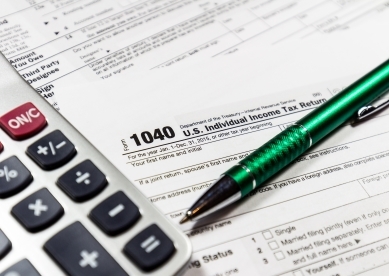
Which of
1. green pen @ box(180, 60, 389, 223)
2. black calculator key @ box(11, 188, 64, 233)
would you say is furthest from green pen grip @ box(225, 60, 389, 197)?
black calculator key @ box(11, 188, 64, 233)

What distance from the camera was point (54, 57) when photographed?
0.37 meters

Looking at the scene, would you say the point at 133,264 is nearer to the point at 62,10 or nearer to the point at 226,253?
the point at 226,253

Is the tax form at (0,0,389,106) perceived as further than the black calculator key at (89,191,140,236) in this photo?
Yes

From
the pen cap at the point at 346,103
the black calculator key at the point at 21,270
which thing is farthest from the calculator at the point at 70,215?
the pen cap at the point at 346,103

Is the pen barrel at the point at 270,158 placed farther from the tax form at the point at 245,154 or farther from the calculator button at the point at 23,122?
the calculator button at the point at 23,122

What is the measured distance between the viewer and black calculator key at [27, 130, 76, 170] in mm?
254

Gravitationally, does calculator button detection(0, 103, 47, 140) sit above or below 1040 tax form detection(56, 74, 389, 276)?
above

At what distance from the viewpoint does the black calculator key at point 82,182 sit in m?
0.24

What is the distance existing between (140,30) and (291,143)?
18cm

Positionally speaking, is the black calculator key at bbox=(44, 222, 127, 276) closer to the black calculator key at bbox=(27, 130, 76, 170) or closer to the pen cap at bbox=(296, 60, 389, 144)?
the black calculator key at bbox=(27, 130, 76, 170)

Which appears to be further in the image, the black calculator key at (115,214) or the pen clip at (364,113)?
the pen clip at (364,113)

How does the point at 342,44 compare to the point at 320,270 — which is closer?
the point at 320,270

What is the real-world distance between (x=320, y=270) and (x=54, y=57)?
0.26 metres

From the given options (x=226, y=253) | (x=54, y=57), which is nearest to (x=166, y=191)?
(x=226, y=253)
